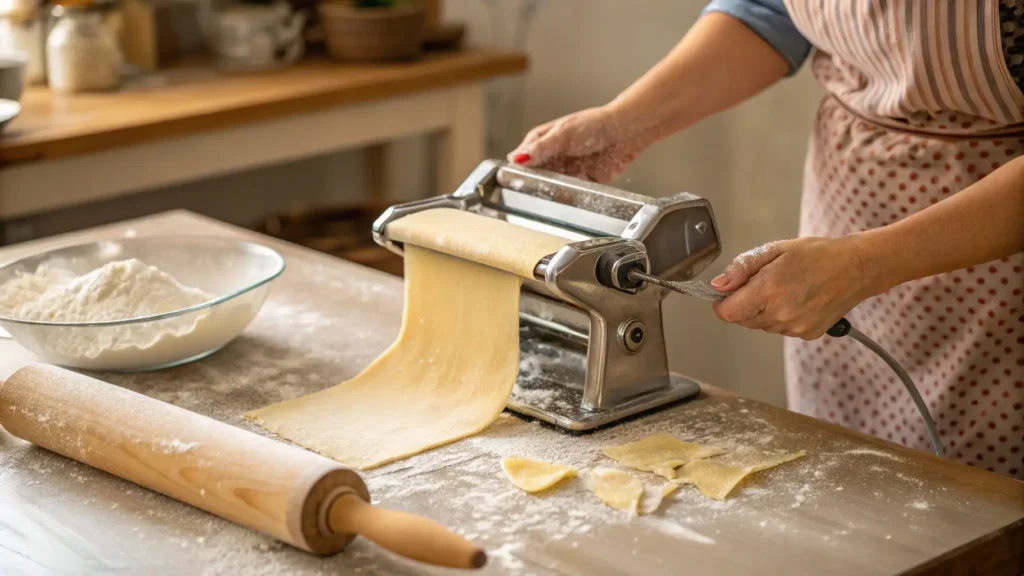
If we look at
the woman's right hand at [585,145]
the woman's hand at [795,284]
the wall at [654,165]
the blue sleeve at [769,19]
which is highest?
the blue sleeve at [769,19]

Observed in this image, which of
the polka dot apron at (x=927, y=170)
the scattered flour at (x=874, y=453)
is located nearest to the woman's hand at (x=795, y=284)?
the scattered flour at (x=874, y=453)

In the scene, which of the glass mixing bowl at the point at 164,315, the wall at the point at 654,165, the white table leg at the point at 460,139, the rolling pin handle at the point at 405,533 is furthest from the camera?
the white table leg at the point at 460,139

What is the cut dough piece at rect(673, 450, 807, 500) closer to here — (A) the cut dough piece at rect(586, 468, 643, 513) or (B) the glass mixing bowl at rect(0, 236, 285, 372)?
(A) the cut dough piece at rect(586, 468, 643, 513)

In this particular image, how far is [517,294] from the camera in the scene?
1185 millimetres

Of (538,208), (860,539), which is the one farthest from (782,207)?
(860,539)

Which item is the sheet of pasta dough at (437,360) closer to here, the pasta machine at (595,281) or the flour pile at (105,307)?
the pasta machine at (595,281)

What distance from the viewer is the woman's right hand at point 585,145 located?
1421 millimetres

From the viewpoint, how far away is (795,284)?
109 centimetres

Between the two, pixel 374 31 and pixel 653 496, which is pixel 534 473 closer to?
pixel 653 496

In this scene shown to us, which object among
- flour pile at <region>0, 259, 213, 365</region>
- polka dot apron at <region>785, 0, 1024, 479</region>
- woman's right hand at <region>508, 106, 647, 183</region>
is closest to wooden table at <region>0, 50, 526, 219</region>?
flour pile at <region>0, 259, 213, 365</region>

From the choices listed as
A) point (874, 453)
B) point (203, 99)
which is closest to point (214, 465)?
point (874, 453)

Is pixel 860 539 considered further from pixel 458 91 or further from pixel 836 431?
pixel 458 91

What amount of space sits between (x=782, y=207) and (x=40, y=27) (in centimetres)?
165

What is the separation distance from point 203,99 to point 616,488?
1716 mm
